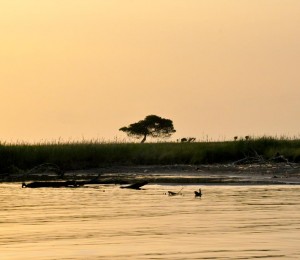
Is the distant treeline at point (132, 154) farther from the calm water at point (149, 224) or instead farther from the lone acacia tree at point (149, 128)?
the lone acacia tree at point (149, 128)

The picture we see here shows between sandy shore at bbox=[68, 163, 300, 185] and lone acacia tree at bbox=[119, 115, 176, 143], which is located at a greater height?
lone acacia tree at bbox=[119, 115, 176, 143]

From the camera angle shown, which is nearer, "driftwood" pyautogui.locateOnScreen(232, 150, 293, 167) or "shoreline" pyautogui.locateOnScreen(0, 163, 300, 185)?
"shoreline" pyautogui.locateOnScreen(0, 163, 300, 185)

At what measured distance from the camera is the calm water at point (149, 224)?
1872 centimetres

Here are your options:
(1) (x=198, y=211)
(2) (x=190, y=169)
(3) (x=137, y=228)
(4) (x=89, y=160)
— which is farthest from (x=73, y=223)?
(4) (x=89, y=160)

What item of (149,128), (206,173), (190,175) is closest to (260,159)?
(206,173)

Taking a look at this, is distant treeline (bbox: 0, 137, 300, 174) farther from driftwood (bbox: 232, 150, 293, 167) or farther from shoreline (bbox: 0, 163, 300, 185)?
shoreline (bbox: 0, 163, 300, 185)

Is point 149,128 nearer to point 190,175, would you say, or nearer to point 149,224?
point 190,175

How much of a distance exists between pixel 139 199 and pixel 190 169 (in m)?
17.3

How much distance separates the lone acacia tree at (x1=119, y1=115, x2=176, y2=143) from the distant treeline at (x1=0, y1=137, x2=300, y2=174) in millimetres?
34070

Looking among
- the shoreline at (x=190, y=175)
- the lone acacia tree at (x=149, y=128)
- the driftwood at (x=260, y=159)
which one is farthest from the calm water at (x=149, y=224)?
the lone acacia tree at (x=149, y=128)

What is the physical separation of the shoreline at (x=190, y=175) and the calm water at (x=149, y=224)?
5.39m

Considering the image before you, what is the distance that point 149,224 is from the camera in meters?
23.4

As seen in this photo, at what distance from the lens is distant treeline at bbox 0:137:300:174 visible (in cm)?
5119

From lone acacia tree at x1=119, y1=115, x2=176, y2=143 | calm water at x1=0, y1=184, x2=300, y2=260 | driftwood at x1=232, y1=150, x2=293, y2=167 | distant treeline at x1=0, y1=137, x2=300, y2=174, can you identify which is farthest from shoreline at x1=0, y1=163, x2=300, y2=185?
lone acacia tree at x1=119, y1=115, x2=176, y2=143
